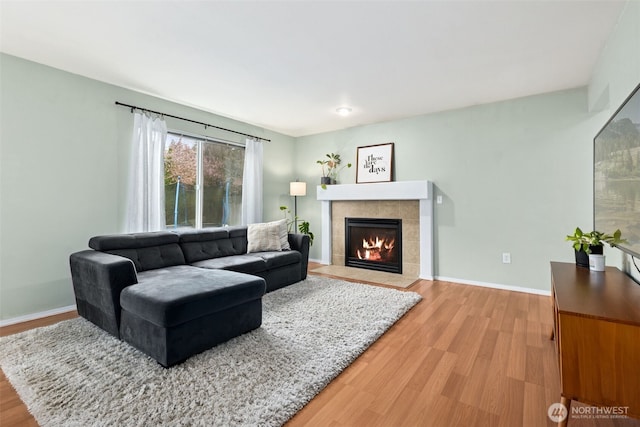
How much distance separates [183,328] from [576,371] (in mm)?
2140

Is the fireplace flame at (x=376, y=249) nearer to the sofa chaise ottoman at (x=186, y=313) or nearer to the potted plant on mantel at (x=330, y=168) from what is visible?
the potted plant on mantel at (x=330, y=168)

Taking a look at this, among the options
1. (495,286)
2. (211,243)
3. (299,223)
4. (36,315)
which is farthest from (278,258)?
(495,286)

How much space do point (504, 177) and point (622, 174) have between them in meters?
2.03

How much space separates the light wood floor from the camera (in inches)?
58.1

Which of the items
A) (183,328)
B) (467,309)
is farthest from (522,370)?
(183,328)

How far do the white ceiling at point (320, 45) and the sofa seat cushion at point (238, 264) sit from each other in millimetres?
1989

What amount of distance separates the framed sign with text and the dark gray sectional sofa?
2452mm

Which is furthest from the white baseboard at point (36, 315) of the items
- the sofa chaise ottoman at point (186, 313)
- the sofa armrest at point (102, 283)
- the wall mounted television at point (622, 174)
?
the wall mounted television at point (622, 174)

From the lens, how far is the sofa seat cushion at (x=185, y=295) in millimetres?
1890

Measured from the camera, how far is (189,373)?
5.98 feet

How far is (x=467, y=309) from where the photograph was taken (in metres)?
3.00

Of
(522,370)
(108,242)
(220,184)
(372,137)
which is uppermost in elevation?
(372,137)

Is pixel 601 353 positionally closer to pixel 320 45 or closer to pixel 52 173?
pixel 320 45

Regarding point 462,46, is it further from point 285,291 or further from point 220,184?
point 220,184
